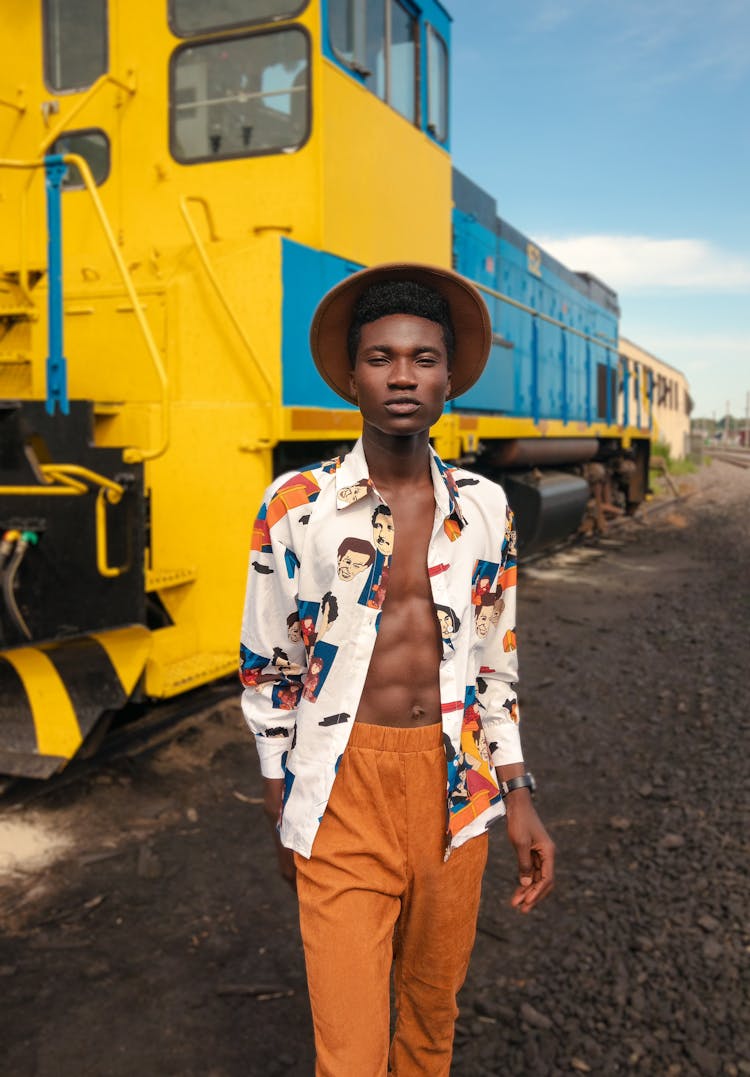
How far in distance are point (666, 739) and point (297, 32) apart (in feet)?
12.9

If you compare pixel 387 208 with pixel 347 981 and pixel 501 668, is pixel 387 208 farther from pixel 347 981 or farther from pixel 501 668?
pixel 347 981

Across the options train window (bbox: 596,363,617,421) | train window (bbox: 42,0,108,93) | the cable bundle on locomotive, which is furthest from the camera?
train window (bbox: 596,363,617,421)

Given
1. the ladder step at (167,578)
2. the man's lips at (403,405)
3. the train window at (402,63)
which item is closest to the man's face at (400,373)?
the man's lips at (403,405)

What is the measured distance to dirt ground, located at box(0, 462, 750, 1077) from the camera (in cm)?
232

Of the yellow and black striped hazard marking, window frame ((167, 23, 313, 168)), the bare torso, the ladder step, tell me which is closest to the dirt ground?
the yellow and black striped hazard marking

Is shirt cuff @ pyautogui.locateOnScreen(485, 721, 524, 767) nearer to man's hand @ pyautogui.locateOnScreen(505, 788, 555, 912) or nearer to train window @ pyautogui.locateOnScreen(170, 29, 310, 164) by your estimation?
man's hand @ pyautogui.locateOnScreen(505, 788, 555, 912)

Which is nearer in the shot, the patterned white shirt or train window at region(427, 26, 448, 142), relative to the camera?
the patterned white shirt

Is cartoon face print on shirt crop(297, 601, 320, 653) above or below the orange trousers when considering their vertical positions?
above

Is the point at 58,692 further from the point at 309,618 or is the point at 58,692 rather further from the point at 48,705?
the point at 309,618

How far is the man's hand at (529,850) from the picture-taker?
1695mm

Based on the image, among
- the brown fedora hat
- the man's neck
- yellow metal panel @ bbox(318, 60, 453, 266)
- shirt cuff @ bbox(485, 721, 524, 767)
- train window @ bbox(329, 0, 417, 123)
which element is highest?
train window @ bbox(329, 0, 417, 123)

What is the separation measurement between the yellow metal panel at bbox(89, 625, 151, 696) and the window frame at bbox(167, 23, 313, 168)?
252 cm

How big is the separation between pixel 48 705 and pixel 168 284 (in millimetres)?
2082

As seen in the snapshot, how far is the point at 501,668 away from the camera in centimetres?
177
